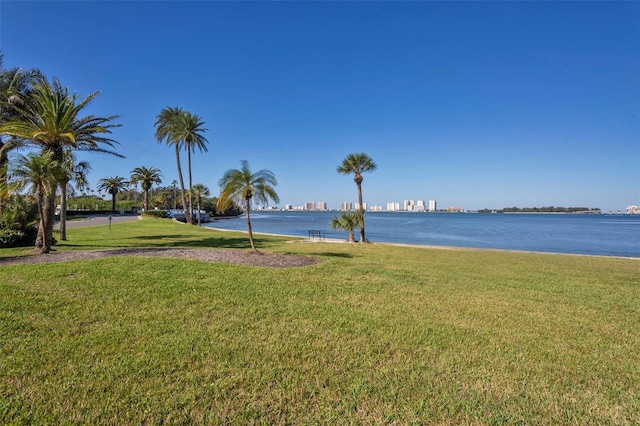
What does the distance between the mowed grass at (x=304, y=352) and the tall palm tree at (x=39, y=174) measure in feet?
16.1

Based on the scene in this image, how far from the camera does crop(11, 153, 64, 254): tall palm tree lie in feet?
35.8

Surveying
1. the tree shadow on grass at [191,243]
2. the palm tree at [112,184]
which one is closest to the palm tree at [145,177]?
the palm tree at [112,184]

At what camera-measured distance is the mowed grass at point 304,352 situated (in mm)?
2955

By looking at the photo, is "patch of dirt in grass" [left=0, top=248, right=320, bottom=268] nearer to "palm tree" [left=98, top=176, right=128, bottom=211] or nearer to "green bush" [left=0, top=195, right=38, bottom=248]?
"green bush" [left=0, top=195, right=38, bottom=248]

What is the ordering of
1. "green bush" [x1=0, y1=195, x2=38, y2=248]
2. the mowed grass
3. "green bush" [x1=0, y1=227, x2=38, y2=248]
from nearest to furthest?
the mowed grass, "green bush" [x1=0, y1=227, x2=38, y2=248], "green bush" [x1=0, y1=195, x2=38, y2=248]

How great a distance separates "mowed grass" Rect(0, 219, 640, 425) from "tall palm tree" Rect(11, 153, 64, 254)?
4913mm

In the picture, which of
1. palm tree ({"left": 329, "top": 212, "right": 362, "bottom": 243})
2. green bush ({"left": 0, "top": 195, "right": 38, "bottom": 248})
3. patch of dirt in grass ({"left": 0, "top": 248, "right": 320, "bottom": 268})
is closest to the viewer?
patch of dirt in grass ({"left": 0, "top": 248, "right": 320, "bottom": 268})

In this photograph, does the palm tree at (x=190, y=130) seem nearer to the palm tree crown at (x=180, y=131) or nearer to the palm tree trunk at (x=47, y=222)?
the palm tree crown at (x=180, y=131)

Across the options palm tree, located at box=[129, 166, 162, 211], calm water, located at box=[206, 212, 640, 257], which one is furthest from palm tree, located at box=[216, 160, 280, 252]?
palm tree, located at box=[129, 166, 162, 211]

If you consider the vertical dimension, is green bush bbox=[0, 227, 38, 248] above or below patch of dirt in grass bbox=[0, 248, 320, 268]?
above

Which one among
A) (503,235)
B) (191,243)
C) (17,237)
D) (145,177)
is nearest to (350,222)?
(191,243)

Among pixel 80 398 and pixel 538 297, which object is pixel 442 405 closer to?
pixel 80 398

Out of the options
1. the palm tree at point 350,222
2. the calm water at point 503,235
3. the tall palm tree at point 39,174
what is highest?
the tall palm tree at point 39,174

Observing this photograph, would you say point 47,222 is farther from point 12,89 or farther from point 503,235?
point 503,235
